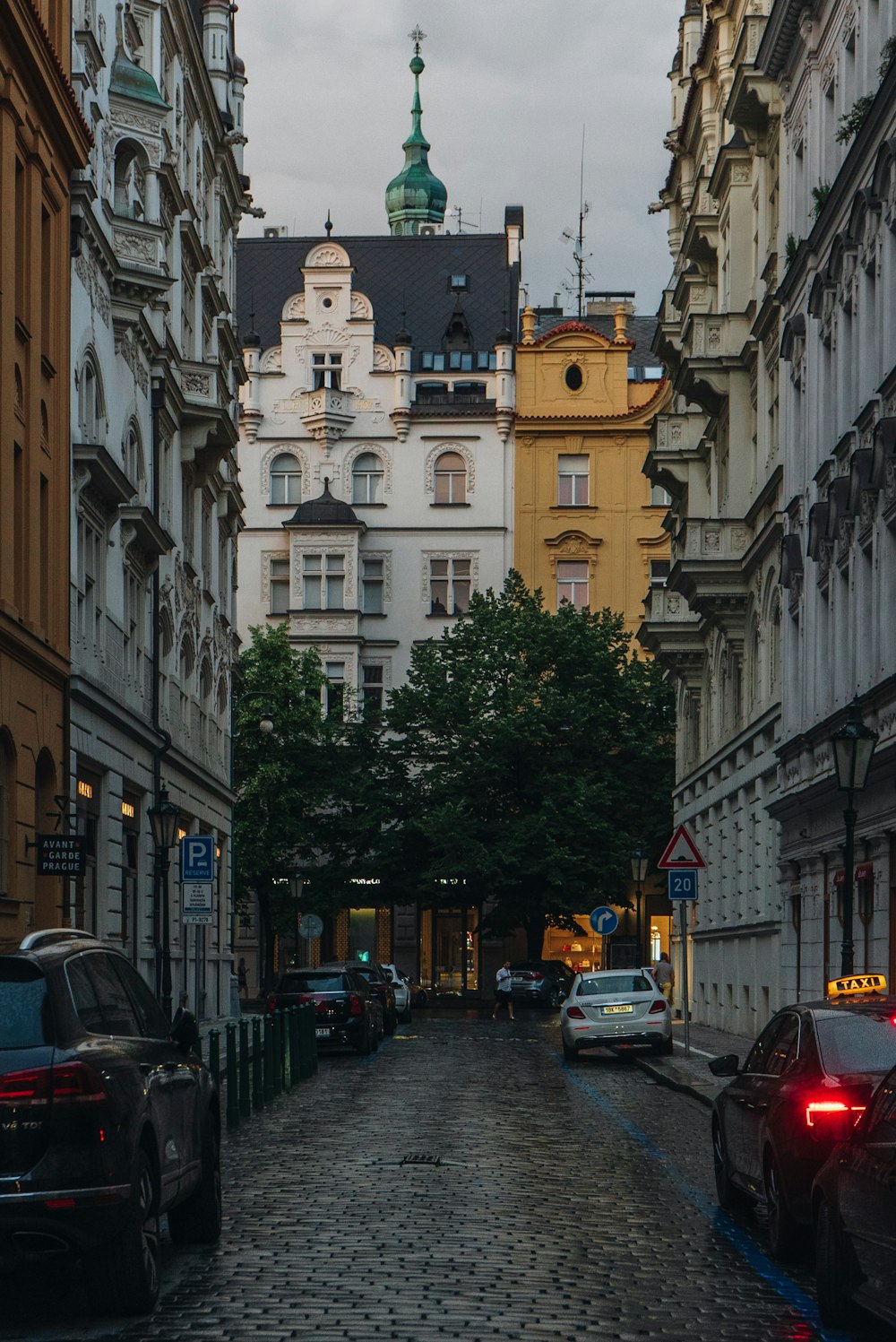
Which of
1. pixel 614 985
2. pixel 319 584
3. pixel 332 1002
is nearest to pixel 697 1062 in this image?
pixel 614 985

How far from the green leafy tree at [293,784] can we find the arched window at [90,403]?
3176 centimetres

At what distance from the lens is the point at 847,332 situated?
98.1 ft

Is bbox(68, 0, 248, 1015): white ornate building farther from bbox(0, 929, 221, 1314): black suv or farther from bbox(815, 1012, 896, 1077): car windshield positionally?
bbox(0, 929, 221, 1314): black suv

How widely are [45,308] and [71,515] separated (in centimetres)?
305

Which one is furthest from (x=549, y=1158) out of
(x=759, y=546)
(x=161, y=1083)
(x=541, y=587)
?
(x=541, y=587)

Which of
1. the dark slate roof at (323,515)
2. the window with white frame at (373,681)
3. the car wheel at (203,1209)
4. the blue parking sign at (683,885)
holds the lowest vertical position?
the car wheel at (203,1209)

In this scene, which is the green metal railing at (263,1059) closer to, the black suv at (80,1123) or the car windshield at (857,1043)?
the car windshield at (857,1043)

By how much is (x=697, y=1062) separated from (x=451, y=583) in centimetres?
4243

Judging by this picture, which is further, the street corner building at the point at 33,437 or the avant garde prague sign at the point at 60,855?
the street corner building at the point at 33,437

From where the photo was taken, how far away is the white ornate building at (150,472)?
105 feet

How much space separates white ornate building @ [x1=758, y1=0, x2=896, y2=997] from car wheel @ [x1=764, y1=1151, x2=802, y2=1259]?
493 inches

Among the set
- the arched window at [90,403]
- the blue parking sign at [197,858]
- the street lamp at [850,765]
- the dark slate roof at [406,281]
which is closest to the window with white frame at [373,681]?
the dark slate roof at [406,281]

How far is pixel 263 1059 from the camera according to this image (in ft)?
77.2

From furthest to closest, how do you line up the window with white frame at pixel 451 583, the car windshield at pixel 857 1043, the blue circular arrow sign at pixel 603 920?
the window with white frame at pixel 451 583 < the blue circular arrow sign at pixel 603 920 < the car windshield at pixel 857 1043
